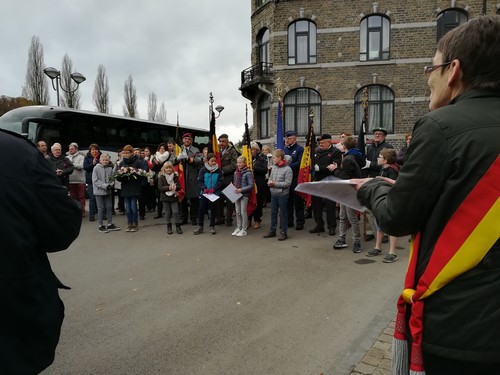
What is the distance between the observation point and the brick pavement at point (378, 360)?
120 inches

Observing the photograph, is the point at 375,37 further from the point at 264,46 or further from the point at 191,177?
the point at 191,177

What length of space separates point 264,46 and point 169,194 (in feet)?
57.3

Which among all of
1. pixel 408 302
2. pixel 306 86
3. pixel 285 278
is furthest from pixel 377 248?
pixel 306 86

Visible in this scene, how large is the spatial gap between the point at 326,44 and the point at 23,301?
21.8 metres

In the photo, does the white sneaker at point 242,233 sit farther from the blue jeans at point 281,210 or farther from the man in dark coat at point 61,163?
the man in dark coat at point 61,163

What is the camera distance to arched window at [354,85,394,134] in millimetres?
20875

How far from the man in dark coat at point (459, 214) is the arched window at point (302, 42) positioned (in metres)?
21.4

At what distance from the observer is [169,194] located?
29.5 ft

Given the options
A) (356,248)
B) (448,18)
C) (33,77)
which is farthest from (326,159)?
(33,77)

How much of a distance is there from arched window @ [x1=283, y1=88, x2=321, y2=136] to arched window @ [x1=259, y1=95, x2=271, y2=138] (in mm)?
1824

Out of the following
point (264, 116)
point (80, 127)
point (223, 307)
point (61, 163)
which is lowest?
point (223, 307)

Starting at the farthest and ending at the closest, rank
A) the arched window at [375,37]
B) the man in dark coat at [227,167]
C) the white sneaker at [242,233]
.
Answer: the arched window at [375,37]
the man in dark coat at [227,167]
the white sneaker at [242,233]

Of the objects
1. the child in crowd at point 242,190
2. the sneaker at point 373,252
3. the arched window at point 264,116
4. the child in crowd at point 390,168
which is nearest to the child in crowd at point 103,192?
the child in crowd at point 242,190

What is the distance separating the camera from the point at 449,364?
1.48m
